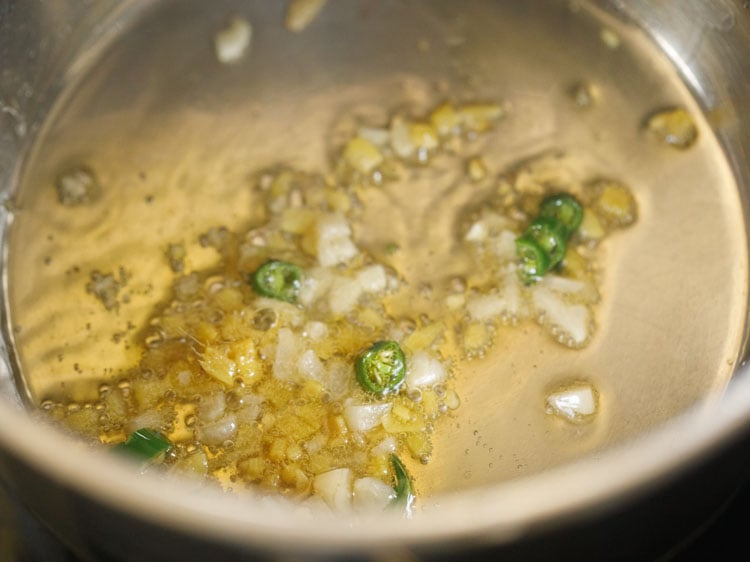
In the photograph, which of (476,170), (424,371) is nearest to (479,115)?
(476,170)

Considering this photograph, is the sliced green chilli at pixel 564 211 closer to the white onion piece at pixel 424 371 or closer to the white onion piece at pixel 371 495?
the white onion piece at pixel 424 371

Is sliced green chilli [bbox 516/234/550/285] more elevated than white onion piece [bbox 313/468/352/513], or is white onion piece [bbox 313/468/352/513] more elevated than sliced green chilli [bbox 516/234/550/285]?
sliced green chilli [bbox 516/234/550/285]

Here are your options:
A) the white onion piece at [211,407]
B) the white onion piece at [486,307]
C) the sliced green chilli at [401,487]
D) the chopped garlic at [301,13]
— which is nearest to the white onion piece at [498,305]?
the white onion piece at [486,307]

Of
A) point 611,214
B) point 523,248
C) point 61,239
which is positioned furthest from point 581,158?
point 61,239

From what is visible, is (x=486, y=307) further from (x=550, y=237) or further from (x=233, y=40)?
(x=233, y=40)

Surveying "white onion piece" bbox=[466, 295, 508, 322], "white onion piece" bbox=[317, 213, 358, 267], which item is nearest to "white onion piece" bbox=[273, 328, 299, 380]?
"white onion piece" bbox=[317, 213, 358, 267]

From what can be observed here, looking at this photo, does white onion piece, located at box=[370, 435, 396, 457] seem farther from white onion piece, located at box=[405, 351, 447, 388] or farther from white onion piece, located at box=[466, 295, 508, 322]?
white onion piece, located at box=[466, 295, 508, 322]
